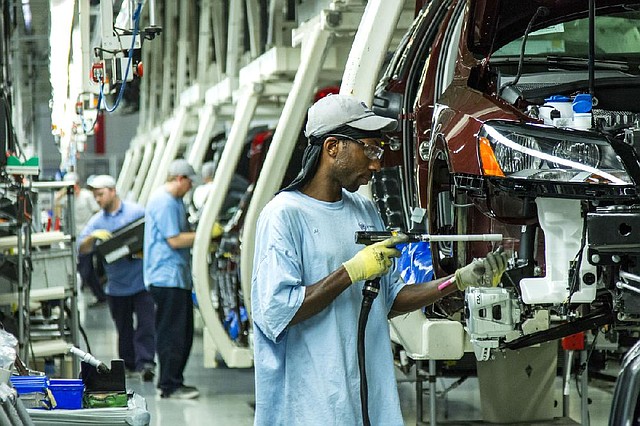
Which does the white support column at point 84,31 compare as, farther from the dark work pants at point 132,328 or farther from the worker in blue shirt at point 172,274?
the dark work pants at point 132,328

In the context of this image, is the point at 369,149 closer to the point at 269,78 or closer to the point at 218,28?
the point at 269,78

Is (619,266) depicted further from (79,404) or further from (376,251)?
(79,404)

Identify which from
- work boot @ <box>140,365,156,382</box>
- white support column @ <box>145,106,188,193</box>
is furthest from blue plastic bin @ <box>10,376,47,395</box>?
white support column @ <box>145,106,188,193</box>

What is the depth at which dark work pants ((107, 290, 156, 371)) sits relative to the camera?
1116 cm

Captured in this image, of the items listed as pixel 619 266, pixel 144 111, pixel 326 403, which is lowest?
pixel 144 111

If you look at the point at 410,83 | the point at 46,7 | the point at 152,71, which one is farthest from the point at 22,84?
the point at 410,83

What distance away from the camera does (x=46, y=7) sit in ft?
43.7

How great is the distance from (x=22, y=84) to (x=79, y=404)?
1920 cm

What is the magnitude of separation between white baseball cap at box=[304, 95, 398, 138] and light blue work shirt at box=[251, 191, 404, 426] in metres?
0.23

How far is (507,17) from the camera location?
5699 mm

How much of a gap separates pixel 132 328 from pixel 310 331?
7.64m

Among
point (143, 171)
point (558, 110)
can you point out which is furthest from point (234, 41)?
point (143, 171)

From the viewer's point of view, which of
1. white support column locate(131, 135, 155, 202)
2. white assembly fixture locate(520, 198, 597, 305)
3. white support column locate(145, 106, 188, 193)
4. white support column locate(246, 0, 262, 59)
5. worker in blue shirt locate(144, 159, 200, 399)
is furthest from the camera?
white support column locate(131, 135, 155, 202)

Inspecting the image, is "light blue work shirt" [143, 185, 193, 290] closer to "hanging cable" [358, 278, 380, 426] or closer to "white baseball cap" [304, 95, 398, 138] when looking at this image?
"white baseball cap" [304, 95, 398, 138]
